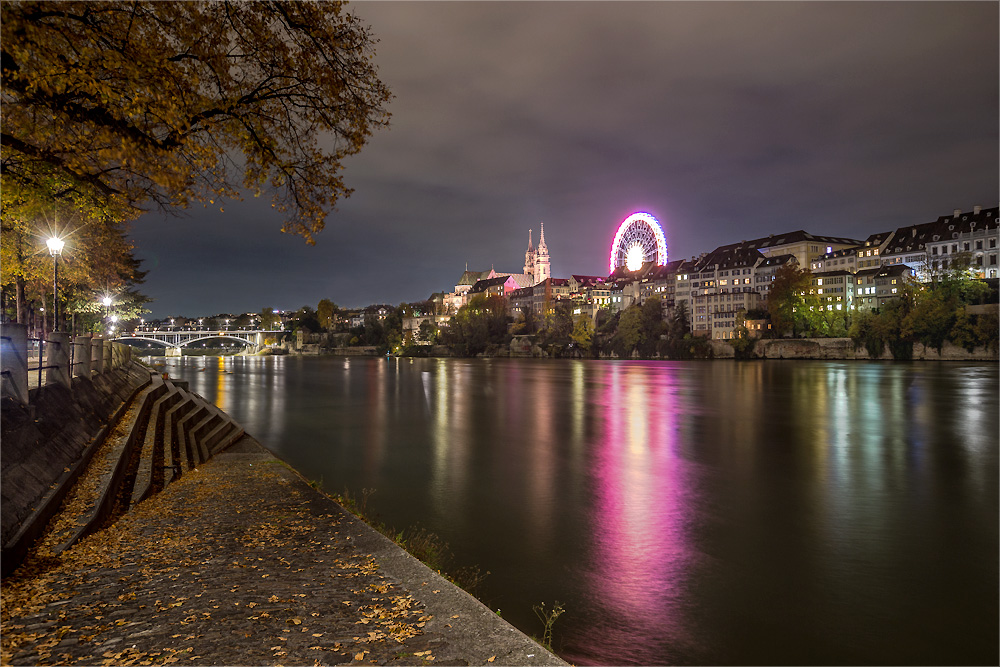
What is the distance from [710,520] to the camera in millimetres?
13031

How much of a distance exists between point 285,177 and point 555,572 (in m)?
7.64

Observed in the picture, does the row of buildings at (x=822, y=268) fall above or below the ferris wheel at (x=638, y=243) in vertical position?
below

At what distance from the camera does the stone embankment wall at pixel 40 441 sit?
21.1 ft

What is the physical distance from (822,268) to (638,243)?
39.9m

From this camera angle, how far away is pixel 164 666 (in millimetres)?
4012

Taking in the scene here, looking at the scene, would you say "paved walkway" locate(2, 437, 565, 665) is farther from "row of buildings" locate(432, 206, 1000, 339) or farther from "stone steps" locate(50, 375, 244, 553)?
"row of buildings" locate(432, 206, 1000, 339)

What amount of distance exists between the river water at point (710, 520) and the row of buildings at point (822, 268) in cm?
8982

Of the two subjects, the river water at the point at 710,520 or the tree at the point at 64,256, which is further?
the tree at the point at 64,256

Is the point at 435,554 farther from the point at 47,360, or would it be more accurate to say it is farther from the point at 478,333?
the point at 478,333

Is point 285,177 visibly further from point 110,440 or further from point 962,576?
point 962,576

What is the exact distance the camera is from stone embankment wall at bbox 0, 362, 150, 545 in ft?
21.1

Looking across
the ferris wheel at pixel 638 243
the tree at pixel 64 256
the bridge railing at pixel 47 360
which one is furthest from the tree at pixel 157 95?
the ferris wheel at pixel 638 243

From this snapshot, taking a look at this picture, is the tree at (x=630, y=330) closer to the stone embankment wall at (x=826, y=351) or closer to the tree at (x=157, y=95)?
the stone embankment wall at (x=826, y=351)

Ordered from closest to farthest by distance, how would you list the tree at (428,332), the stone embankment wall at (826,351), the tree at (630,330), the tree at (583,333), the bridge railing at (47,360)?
the bridge railing at (47,360) < the stone embankment wall at (826,351) < the tree at (630,330) < the tree at (583,333) < the tree at (428,332)
